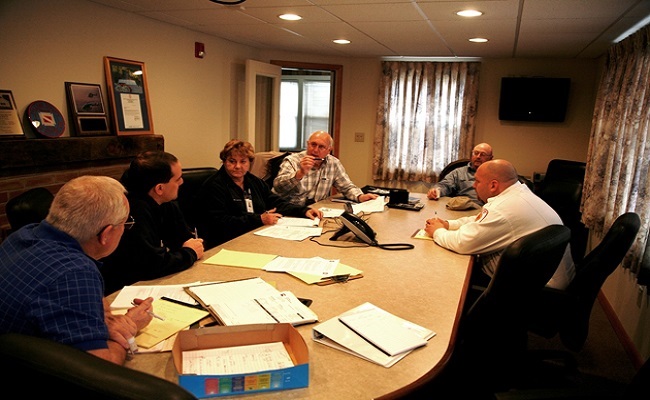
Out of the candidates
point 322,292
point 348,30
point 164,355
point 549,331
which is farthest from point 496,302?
point 348,30

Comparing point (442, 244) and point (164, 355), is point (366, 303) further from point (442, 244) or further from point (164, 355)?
point (442, 244)

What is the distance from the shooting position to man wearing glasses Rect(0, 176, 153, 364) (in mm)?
1134

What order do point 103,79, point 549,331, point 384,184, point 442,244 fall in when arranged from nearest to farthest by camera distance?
point 549,331 → point 442,244 → point 103,79 → point 384,184

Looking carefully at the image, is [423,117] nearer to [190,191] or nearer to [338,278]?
[190,191]

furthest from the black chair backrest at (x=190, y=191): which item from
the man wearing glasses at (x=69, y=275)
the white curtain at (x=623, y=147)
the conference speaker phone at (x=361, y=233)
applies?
the white curtain at (x=623, y=147)

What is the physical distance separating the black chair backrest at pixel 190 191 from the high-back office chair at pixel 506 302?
5.94 ft

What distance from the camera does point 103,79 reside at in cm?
370

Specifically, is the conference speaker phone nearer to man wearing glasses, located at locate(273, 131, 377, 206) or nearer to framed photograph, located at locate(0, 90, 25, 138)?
man wearing glasses, located at locate(273, 131, 377, 206)

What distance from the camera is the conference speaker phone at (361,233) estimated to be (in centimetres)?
249

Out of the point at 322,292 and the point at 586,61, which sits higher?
the point at 586,61

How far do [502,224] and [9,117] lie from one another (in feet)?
9.53

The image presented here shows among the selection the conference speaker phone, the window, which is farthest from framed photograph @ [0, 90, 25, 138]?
the window

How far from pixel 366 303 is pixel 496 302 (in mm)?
475

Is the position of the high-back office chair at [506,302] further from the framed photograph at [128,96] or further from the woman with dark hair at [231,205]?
the framed photograph at [128,96]
